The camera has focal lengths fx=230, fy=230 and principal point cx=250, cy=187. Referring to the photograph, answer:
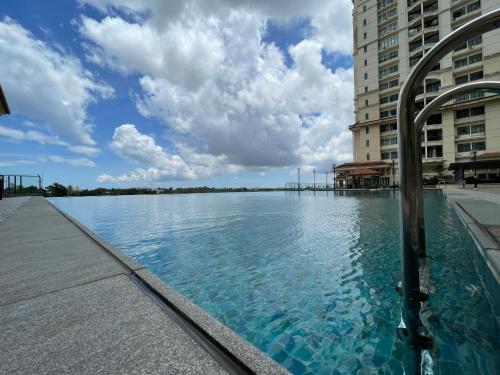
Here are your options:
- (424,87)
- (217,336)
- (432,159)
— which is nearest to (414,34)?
(424,87)

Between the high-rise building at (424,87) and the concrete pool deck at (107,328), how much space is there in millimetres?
33788

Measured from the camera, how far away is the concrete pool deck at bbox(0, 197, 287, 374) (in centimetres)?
138

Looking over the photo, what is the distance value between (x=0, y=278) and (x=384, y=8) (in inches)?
2272

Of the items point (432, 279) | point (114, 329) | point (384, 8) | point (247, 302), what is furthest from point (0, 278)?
point (384, 8)

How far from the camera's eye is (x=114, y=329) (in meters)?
1.71

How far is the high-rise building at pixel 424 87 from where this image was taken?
1246 inches

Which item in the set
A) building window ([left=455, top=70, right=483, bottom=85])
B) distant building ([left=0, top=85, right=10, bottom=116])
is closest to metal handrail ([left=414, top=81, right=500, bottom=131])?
distant building ([left=0, top=85, right=10, bottom=116])

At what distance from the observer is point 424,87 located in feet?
119

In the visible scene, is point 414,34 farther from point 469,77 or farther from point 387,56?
point 469,77

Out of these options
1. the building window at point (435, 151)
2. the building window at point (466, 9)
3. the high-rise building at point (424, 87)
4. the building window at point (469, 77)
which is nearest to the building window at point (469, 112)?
the high-rise building at point (424, 87)

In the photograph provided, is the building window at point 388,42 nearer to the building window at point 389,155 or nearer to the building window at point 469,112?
the building window at point 469,112

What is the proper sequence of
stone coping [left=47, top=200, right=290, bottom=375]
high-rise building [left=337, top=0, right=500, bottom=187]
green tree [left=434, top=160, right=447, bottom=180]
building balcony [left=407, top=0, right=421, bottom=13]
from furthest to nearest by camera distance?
building balcony [left=407, top=0, right=421, bottom=13]
green tree [left=434, top=160, right=447, bottom=180]
high-rise building [left=337, top=0, right=500, bottom=187]
stone coping [left=47, top=200, right=290, bottom=375]

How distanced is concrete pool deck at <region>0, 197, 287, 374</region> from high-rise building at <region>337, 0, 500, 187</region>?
33788mm

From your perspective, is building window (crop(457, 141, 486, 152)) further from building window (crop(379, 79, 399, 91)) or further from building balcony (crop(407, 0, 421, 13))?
building balcony (crop(407, 0, 421, 13))
